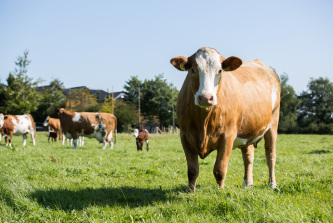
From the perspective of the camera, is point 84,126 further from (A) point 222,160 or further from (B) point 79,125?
(A) point 222,160

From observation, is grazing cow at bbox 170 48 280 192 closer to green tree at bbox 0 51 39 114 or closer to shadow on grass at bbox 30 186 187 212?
shadow on grass at bbox 30 186 187 212

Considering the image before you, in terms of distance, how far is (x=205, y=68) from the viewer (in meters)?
3.40

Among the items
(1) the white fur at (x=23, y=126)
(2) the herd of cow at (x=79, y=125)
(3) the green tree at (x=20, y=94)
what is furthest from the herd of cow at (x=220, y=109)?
(3) the green tree at (x=20, y=94)

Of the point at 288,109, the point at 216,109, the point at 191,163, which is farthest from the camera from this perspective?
the point at 288,109

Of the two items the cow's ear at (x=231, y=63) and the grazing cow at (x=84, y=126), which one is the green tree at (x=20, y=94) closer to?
the grazing cow at (x=84, y=126)

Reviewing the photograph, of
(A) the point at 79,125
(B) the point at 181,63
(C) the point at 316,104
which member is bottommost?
(A) the point at 79,125

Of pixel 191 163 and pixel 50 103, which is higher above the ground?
pixel 50 103

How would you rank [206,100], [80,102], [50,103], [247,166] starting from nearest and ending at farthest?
[206,100]
[247,166]
[50,103]
[80,102]

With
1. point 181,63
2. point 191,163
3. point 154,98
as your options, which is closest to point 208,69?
point 181,63

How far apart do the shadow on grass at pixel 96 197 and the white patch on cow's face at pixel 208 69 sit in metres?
1.76

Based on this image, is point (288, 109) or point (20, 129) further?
point (288, 109)

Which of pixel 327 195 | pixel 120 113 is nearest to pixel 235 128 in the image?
pixel 327 195

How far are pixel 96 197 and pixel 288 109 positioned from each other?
5786 centimetres

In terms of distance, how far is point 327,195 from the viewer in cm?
353
